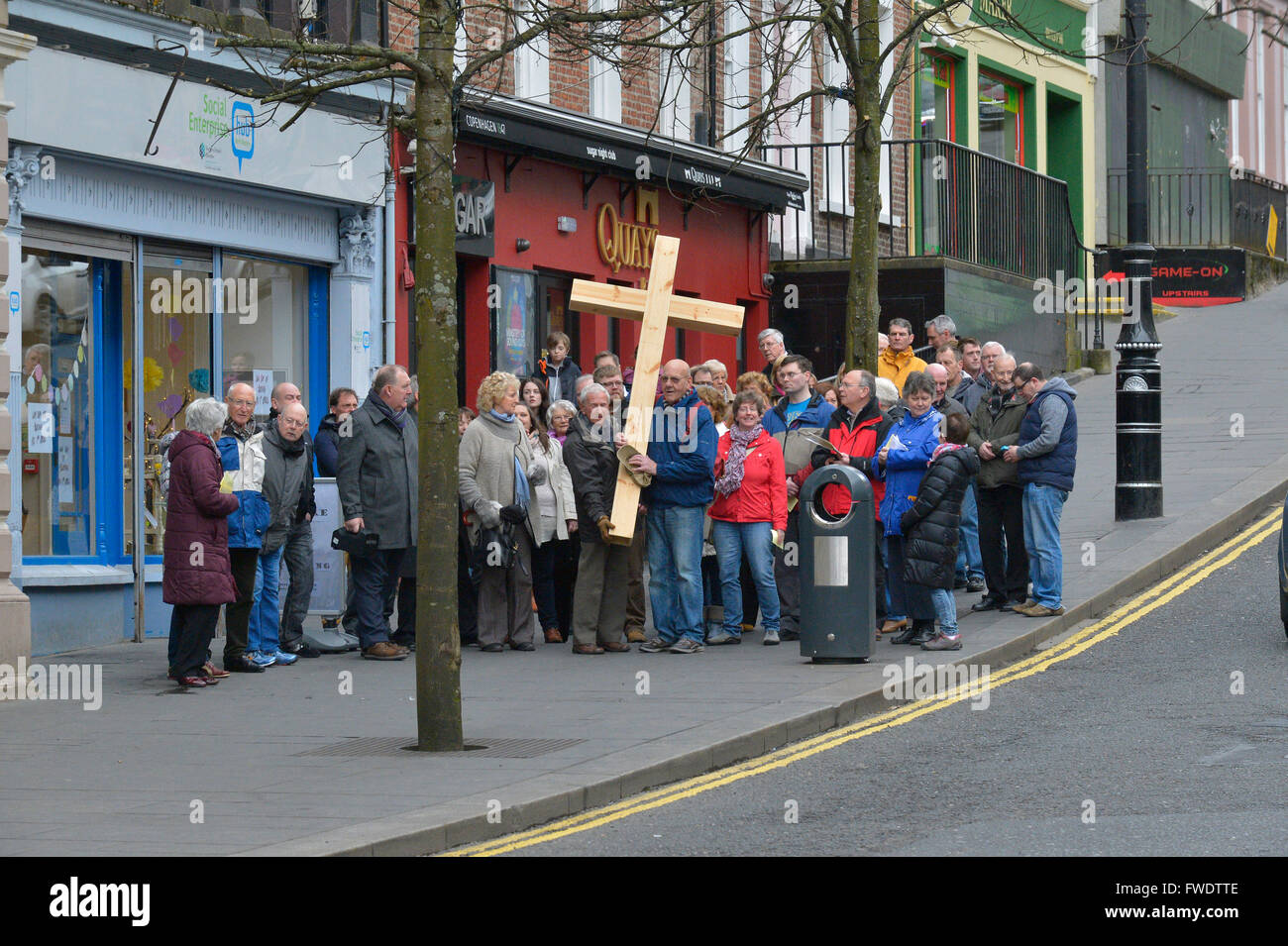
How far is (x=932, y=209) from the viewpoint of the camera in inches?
955

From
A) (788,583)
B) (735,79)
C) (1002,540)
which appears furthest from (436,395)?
(735,79)

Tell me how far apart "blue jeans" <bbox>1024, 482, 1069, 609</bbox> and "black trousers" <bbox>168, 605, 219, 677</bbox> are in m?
5.72

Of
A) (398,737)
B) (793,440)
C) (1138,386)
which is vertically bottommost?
(398,737)

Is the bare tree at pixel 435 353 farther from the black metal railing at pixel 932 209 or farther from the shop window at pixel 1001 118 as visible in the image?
the shop window at pixel 1001 118

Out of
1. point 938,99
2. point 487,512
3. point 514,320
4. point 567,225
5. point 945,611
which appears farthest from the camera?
point 938,99

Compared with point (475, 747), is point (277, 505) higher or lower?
higher

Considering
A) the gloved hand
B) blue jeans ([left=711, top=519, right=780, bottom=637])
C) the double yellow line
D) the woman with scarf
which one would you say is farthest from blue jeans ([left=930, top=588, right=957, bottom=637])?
the gloved hand

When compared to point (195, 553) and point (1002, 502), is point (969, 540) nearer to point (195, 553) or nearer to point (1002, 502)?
point (1002, 502)

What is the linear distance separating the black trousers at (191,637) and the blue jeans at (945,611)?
4.71 metres

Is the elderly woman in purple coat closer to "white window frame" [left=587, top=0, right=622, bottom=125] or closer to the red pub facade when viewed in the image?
the red pub facade

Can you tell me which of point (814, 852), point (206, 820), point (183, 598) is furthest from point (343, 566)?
point (814, 852)

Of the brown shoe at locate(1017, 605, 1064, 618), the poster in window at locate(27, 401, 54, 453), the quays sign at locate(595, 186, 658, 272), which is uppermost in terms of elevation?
the quays sign at locate(595, 186, 658, 272)

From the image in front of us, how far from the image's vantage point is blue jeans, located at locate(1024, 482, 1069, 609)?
13.7 meters

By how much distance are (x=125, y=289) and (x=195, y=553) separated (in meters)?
3.66
